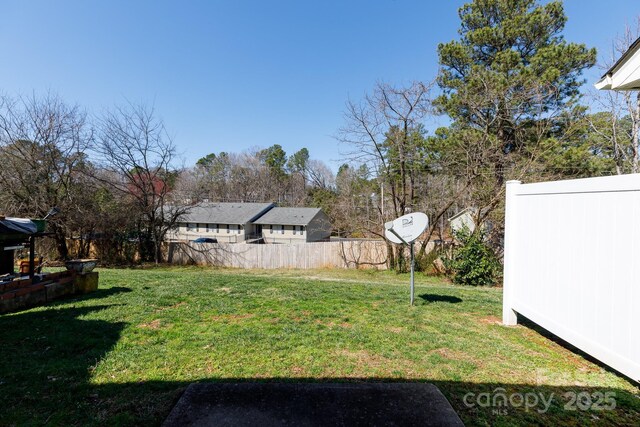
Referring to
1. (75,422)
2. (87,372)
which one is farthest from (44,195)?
(75,422)

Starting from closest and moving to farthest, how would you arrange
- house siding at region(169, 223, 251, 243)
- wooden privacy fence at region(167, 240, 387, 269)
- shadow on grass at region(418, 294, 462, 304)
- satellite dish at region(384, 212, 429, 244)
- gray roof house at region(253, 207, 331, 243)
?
1. satellite dish at region(384, 212, 429, 244)
2. shadow on grass at region(418, 294, 462, 304)
3. wooden privacy fence at region(167, 240, 387, 269)
4. gray roof house at region(253, 207, 331, 243)
5. house siding at region(169, 223, 251, 243)

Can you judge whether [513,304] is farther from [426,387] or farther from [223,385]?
[223,385]

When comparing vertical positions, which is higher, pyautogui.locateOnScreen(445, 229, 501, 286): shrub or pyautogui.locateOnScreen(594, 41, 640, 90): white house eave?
pyautogui.locateOnScreen(594, 41, 640, 90): white house eave

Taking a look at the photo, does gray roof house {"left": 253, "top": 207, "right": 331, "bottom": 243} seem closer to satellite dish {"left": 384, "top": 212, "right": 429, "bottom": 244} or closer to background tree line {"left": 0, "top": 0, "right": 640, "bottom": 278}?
background tree line {"left": 0, "top": 0, "right": 640, "bottom": 278}

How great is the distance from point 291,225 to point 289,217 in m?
1.02

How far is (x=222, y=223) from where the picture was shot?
2831 cm

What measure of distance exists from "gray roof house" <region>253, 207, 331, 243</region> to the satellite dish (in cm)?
2145

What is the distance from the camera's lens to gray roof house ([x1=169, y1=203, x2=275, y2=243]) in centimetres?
2808

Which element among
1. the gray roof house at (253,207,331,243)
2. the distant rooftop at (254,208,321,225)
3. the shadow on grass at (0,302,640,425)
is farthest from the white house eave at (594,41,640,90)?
the distant rooftop at (254,208,321,225)

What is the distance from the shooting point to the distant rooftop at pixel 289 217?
27.5m

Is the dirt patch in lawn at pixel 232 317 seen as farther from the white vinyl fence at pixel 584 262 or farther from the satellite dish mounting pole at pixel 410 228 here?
the white vinyl fence at pixel 584 262

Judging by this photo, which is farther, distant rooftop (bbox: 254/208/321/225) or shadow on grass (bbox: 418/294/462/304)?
distant rooftop (bbox: 254/208/321/225)

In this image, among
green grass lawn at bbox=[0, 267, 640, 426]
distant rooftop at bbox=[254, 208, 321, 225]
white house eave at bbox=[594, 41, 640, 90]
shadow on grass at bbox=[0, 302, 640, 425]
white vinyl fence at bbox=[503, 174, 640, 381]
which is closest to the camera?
shadow on grass at bbox=[0, 302, 640, 425]

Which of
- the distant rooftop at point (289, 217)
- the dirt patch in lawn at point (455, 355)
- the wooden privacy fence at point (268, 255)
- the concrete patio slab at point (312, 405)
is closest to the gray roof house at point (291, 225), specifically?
the distant rooftop at point (289, 217)
